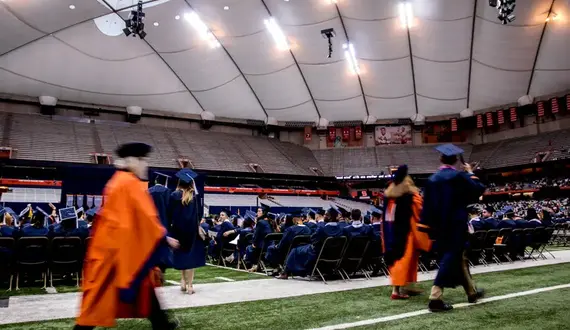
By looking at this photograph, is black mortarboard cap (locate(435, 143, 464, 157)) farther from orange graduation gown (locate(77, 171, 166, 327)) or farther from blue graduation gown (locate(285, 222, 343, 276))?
orange graduation gown (locate(77, 171, 166, 327))

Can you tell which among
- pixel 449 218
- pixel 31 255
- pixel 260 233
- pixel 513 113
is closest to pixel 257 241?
pixel 260 233

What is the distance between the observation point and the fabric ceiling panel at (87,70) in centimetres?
2738

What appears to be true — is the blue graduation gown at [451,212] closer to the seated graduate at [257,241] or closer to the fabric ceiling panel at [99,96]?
the seated graduate at [257,241]

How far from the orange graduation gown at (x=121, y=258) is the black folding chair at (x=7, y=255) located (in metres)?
5.00

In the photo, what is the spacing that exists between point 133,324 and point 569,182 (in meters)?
34.0

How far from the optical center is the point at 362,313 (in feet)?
15.9

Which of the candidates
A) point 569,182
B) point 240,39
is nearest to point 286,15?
point 240,39

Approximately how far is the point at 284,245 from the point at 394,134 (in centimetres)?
3568

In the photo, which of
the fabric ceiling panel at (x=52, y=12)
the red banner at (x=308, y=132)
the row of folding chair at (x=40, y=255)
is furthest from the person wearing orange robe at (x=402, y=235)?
the red banner at (x=308, y=132)

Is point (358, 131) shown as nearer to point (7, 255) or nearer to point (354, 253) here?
point (354, 253)

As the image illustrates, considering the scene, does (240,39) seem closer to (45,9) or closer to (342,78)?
(342,78)

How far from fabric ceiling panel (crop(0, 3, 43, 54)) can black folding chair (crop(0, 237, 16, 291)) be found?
2080cm

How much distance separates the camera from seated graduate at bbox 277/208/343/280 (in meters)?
7.68

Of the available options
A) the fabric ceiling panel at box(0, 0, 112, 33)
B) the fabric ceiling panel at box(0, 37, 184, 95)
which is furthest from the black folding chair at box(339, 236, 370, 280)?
the fabric ceiling panel at box(0, 37, 184, 95)
